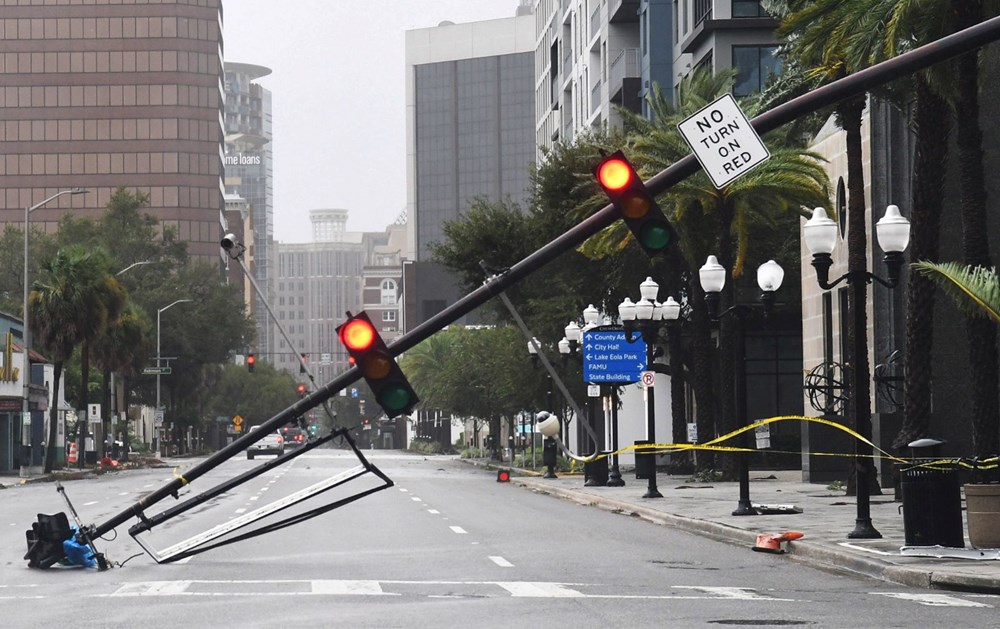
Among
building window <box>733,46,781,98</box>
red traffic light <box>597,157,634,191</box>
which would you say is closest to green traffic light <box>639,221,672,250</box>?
red traffic light <box>597,157,634,191</box>

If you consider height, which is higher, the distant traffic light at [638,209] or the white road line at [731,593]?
the distant traffic light at [638,209]

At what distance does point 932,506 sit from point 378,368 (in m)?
8.89

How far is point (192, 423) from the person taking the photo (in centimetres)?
13275

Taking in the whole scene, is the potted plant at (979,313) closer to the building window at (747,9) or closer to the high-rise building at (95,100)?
the building window at (747,9)

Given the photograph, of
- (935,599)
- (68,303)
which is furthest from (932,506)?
(68,303)

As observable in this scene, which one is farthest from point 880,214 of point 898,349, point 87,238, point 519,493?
point 87,238

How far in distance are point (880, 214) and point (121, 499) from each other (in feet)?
61.6

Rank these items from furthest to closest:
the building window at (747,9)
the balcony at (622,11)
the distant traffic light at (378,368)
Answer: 1. the balcony at (622,11)
2. the building window at (747,9)
3. the distant traffic light at (378,368)

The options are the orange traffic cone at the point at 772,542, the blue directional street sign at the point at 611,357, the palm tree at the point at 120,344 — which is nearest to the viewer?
the orange traffic cone at the point at 772,542

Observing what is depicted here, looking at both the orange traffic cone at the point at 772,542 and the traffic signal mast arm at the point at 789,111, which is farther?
the orange traffic cone at the point at 772,542

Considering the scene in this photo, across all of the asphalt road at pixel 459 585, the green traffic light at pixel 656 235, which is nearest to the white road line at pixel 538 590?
the asphalt road at pixel 459 585

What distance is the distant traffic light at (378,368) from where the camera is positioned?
12.5m

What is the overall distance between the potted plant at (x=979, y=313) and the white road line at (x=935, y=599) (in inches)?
138

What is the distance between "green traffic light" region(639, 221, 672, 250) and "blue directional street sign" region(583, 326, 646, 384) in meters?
34.3
